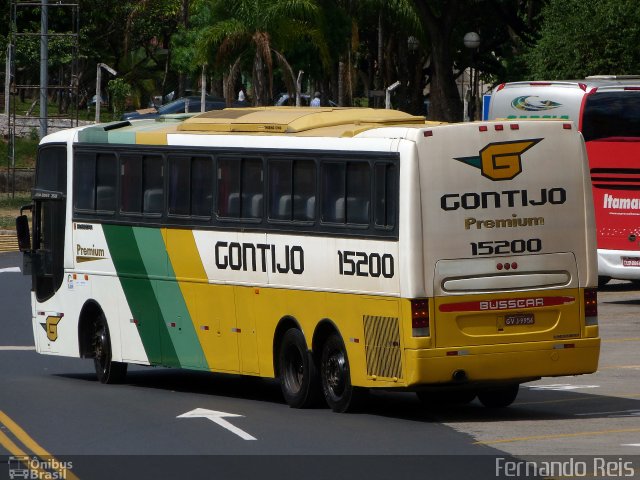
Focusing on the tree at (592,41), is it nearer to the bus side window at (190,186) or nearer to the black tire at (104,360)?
the black tire at (104,360)

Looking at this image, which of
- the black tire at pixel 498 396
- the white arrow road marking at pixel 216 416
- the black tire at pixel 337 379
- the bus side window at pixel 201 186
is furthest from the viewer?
the bus side window at pixel 201 186

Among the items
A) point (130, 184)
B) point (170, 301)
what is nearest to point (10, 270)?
point (130, 184)

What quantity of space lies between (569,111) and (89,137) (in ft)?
36.0

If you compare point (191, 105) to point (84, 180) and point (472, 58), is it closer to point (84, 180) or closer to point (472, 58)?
point (472, 58)

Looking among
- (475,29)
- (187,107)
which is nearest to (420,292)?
(187,107)

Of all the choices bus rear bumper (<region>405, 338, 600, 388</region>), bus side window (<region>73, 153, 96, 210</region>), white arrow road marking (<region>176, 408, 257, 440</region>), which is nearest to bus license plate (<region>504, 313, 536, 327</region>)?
bus rear bumper (<region>405, 338, 600, 388</region>)

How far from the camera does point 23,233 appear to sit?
21.1 meters

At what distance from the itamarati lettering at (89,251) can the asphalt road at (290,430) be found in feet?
5.06

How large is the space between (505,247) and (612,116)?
12760mm

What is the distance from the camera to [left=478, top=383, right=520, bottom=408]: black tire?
1673cm

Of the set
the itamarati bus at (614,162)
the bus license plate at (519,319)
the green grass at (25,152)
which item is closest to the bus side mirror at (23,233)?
the bus license plate at (519,319)

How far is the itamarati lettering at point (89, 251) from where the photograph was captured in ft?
65.1

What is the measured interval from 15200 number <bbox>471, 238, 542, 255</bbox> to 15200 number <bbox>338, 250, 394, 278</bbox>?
31.0 inches

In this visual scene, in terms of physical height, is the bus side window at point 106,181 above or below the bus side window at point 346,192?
above
